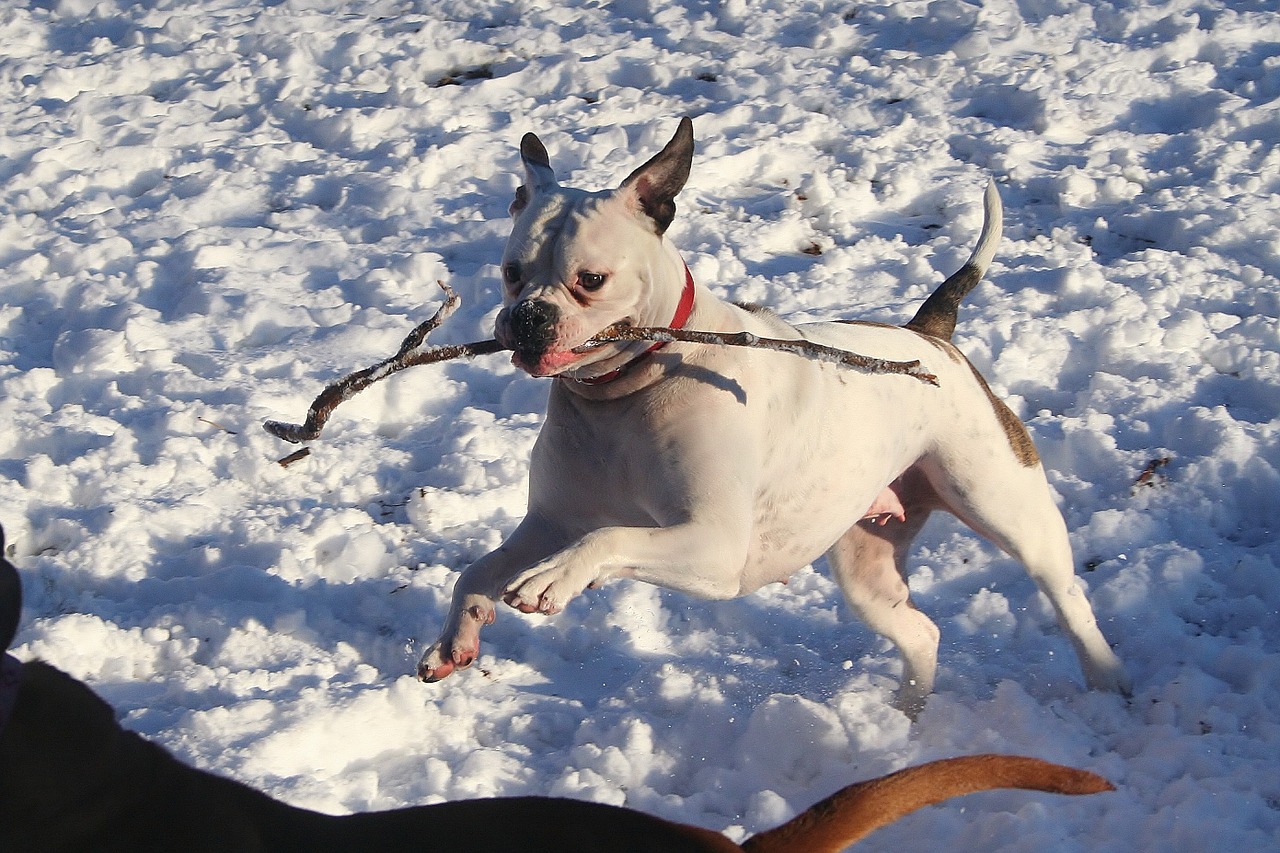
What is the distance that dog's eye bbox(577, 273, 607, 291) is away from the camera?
11.5ft

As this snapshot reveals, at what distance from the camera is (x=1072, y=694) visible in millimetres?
4289

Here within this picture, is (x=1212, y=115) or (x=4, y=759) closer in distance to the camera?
(x=4, y=759)

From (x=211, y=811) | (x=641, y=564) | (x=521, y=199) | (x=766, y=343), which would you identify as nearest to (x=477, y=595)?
(x=641, y=564)

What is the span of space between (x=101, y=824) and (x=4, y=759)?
16cm

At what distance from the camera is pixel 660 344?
3.62 metres

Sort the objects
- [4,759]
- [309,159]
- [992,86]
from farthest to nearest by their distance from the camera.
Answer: [992,86] < [309,159] < [4,759]

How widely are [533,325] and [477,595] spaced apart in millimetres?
810

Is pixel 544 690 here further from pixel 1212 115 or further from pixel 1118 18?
pixel 1118 18

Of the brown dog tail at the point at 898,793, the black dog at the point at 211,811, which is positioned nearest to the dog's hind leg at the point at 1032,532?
the brown dog tail at the point at 898,793

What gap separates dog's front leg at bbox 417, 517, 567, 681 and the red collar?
49 cm

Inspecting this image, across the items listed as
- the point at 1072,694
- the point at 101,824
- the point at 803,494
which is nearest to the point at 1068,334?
the point at 1072,694

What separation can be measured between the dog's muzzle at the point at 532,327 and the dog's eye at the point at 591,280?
Answer: 148 millimetres

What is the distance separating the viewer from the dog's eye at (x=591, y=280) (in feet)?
11.5

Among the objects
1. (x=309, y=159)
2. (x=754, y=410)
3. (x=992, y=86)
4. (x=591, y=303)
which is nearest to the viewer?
(x=591, y=303)
